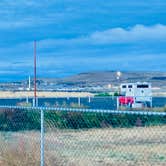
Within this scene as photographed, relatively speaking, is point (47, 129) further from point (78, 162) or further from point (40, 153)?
point (40, 153)

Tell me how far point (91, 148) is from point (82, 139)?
226cm

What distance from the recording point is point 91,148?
1723 centimetres

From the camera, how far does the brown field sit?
1403 centimetres

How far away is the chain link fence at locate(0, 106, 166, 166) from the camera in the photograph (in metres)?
13.9

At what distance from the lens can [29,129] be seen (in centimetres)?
2073

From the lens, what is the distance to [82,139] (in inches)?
767

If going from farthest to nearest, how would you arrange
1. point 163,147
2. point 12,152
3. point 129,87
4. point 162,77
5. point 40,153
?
1. point 162,77
2. point 129,87
3. point 163,147
4. point 12,152
5. point 40,153

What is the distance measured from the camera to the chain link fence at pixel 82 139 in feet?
45.7

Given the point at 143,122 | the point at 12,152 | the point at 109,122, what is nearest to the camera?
the point at 12,152

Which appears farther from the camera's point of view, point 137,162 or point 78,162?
point 137,162

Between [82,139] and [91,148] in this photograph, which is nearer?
[91,148]

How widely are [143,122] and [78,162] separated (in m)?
9.31

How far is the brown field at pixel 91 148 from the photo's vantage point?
14.0 meters

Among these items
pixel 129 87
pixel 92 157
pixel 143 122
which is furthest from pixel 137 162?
pixel 129 87
